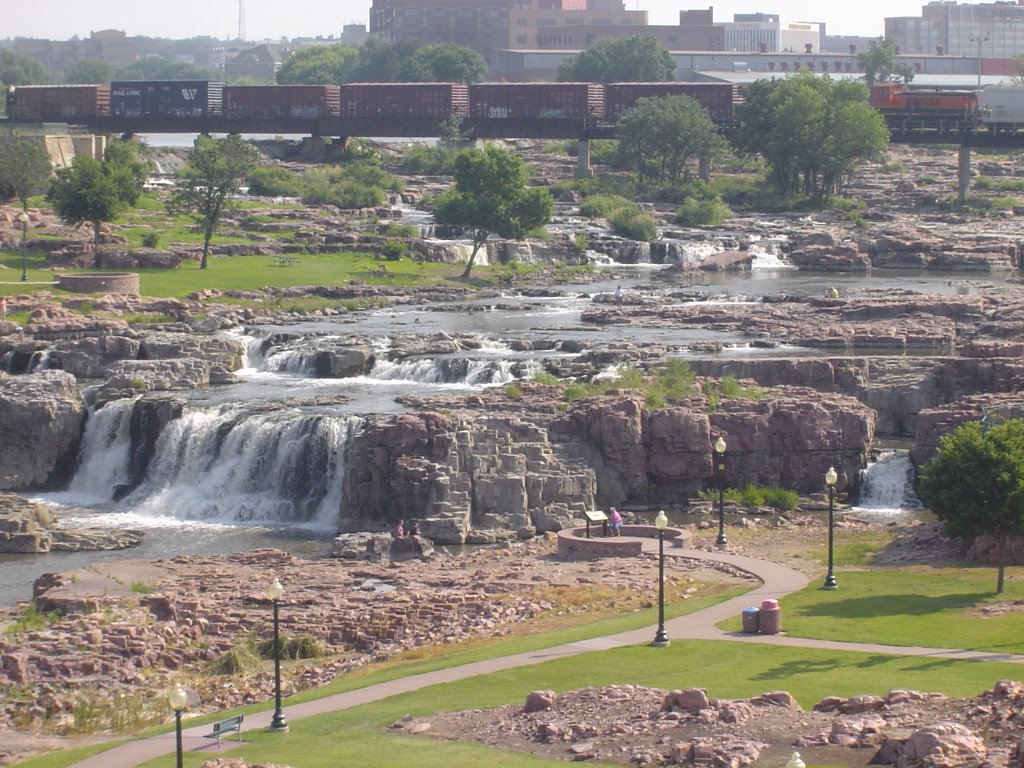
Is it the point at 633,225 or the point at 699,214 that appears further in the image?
the point at 699,214

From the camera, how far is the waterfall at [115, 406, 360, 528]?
64.9 meters

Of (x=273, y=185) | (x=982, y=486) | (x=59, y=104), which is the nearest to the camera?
(x=982, y=486)

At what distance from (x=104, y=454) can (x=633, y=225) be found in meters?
65.3

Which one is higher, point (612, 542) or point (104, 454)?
point (612, 542)

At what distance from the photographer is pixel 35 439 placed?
70.7 meters

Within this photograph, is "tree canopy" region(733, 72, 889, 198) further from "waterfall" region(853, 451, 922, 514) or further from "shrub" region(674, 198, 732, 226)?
"waterfall" region(853, 451, 922, 514)

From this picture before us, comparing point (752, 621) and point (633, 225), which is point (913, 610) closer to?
point (752, 621)

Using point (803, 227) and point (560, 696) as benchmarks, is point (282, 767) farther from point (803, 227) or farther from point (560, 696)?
point (803, 227)

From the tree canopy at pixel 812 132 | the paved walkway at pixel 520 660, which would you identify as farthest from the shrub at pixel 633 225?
the paved walkway at pixel 520 660

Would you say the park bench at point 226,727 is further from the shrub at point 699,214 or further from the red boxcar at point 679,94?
the red boxcar at point 679,94

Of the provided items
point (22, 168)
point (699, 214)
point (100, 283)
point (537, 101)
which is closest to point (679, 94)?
point (537, 101)


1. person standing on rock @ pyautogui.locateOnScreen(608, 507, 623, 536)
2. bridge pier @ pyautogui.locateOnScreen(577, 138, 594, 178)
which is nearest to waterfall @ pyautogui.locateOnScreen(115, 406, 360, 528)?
person standing on rock @ pyautogui.locateOnScreen(608, 507, 623, 536)

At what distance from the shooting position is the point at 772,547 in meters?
54.0

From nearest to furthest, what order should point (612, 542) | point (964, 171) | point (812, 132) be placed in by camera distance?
1. point (612, 542)
2. point (812, 132)
3. point (964, 171)
